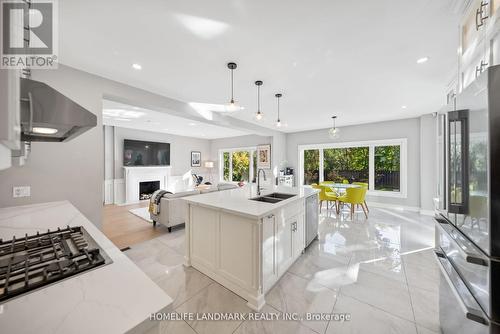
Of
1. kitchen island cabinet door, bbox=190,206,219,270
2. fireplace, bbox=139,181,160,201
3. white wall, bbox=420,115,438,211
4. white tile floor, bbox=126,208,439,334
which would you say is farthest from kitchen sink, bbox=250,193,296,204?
fireplace, bbox=139,181,160,201

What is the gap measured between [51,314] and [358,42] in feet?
9.56

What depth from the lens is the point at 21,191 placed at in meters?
2.12

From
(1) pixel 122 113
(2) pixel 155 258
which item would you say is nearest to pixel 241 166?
(1) pixel 122 113

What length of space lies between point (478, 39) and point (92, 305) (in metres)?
2.76

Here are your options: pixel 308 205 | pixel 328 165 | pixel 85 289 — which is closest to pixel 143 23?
pixel 85 289

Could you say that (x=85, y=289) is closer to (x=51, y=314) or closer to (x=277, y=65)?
(x=51, y=314)

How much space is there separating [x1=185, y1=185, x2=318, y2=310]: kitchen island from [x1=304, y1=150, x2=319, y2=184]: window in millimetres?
4754

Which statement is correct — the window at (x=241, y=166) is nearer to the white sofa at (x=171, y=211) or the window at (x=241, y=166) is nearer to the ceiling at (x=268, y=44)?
the white sofa at (x=171, y=211)

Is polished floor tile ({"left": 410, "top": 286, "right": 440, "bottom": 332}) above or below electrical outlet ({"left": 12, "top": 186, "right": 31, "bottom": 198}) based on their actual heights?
below

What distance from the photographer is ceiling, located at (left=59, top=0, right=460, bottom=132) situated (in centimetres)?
158

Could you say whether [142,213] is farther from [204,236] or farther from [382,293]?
[382,293]

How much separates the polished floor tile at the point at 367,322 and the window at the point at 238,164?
20.7ft

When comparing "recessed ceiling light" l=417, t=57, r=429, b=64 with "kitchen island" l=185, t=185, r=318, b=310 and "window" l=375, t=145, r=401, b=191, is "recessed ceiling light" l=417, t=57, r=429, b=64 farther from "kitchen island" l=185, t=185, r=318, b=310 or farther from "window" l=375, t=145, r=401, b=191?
"window" l=375, t=145, r=401, b=191

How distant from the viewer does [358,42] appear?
199 centimetres
